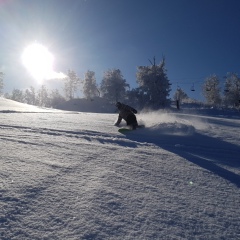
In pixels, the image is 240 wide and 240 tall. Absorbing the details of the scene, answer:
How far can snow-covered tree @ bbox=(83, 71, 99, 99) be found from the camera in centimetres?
7694

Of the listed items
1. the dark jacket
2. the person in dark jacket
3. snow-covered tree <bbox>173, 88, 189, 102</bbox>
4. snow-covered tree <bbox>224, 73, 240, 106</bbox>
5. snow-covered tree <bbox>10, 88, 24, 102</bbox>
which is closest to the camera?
the person in dark jacket

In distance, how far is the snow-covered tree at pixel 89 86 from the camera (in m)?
76.9

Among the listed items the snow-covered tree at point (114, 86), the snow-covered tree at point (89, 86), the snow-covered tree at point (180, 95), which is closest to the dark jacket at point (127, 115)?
the snow-covered tree at point (114, 86)

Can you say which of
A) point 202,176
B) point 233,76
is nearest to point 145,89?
point 233,76

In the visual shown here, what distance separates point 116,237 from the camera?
1.79 metres

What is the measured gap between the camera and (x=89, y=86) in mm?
76938

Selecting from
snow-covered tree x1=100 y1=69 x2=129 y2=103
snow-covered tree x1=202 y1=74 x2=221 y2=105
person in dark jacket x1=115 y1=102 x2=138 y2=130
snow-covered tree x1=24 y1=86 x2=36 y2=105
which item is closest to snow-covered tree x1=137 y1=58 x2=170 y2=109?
snow-covered tree x1=100 y1=69 x2=129 y2=103

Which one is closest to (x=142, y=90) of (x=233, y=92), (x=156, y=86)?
(x=156, y=86)

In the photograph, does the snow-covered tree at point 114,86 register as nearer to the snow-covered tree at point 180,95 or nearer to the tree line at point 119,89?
the tree line at point 119,89

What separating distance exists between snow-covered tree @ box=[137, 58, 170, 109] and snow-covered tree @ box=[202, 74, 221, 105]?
101 feet

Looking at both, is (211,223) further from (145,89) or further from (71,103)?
(71,103)

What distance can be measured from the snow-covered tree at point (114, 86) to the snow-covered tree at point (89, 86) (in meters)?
10.3

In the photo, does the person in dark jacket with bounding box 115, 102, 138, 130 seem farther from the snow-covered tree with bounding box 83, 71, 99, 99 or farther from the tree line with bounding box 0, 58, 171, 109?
the snow-covered tree with bounding box 83, 71, 99, 99

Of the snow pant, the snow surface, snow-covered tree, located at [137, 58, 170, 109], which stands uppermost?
snow-covered tree, located at [137, 58, 170, 109]
